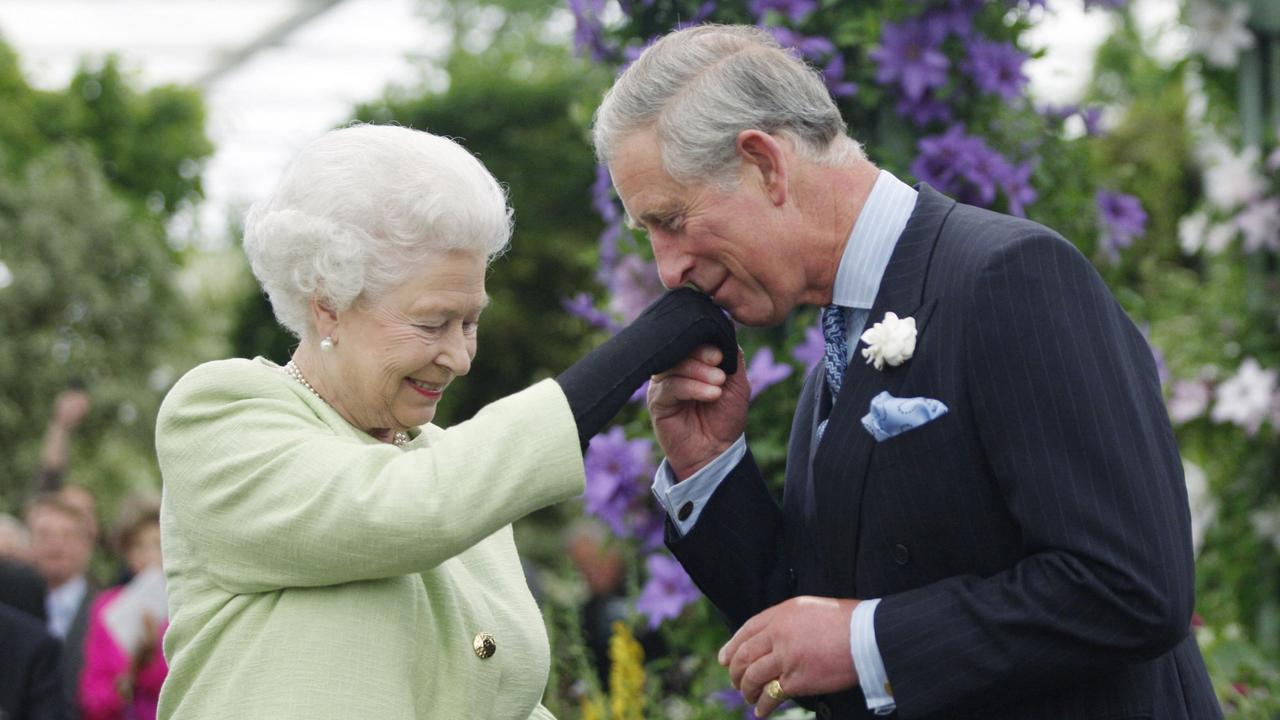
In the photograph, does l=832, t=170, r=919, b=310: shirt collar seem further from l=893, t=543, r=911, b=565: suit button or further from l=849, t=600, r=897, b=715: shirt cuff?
l=849, t=600, r=897, b=715: shirt cuff

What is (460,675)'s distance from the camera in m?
2.06

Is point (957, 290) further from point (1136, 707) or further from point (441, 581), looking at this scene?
point (441, 581)

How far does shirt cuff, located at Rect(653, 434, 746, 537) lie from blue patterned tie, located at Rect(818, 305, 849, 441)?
0.18 metres

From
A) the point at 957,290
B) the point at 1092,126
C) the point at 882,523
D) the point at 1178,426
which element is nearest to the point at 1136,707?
the point at 882,523

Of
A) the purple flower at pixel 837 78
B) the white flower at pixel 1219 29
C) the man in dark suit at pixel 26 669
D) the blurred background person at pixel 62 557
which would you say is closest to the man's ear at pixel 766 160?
the purple flower at pixel 837 78

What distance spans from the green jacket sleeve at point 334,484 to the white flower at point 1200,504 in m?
4.02

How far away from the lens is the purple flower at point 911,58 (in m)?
3.33

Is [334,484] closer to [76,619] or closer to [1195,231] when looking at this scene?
[1195,231]

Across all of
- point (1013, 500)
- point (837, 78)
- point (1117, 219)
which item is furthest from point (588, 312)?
point (1013, 500)

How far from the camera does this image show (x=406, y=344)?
2082 millimetres

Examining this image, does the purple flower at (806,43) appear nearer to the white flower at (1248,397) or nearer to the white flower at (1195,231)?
the white flower at (1248,397)

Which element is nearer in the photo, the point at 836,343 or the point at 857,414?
the point at 857,414

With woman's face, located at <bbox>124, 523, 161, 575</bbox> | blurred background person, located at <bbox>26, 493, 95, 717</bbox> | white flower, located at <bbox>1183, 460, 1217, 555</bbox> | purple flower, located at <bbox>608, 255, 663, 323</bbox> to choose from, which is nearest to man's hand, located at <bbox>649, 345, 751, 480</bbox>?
purple flower, located at <bbox>608, 255, 663, 323</bbox>

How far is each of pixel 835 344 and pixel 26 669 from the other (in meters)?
4.06
